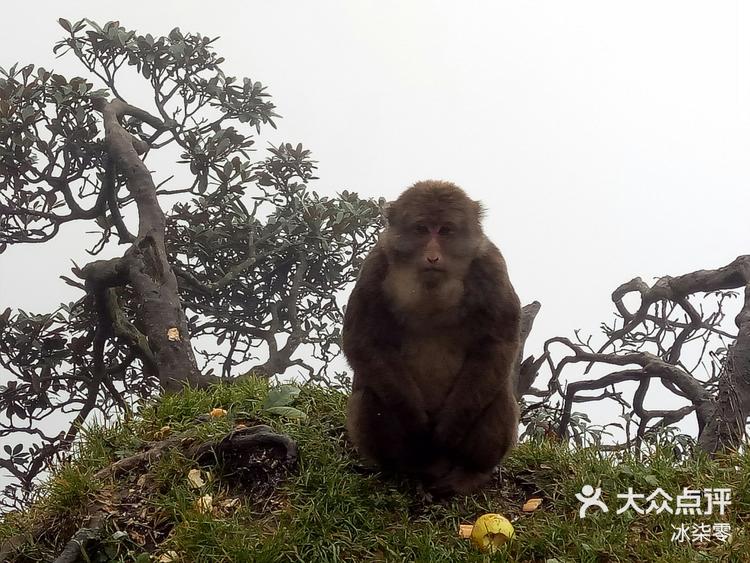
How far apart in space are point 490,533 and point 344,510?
672mm

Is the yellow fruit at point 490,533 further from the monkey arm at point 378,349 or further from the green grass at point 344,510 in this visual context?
the monkey arm at point 378,349

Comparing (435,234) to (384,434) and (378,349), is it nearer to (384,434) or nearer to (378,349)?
(378,349)

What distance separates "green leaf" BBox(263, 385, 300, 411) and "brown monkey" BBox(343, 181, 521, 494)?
2.24 ft

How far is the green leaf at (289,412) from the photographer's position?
4.24 m

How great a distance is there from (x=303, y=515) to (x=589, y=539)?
1210 millimetres

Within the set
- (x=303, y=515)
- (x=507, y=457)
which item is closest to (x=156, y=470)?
(x=303, y=515)

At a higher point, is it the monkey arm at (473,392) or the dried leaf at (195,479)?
the monkey arm at (473,392)

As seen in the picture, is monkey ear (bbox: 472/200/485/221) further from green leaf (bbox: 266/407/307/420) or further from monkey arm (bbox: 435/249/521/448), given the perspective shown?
green leaf (bbox: 266/407/307/420)

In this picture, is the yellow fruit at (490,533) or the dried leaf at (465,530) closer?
the yellow fruit at (490,533)

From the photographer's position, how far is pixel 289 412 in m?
4.24

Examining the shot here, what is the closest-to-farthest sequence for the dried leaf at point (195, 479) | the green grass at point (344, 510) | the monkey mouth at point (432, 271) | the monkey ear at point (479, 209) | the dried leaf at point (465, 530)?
the green grass at point (344, 510), the dried leaf at point (465, 530), the monkey mouth at point (432, 271), the dried leaf at point (195, 479), the monkey ear at point (479, 209)

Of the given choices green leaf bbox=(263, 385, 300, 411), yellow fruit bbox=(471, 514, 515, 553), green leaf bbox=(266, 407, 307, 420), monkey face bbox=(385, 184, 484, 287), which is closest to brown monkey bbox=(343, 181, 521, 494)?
monkey face bbox=(385, 184, 484, 287)

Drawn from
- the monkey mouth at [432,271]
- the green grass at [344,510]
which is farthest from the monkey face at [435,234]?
the green grass at [344,510]

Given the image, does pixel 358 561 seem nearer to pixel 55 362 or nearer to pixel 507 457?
pixel 507 457
